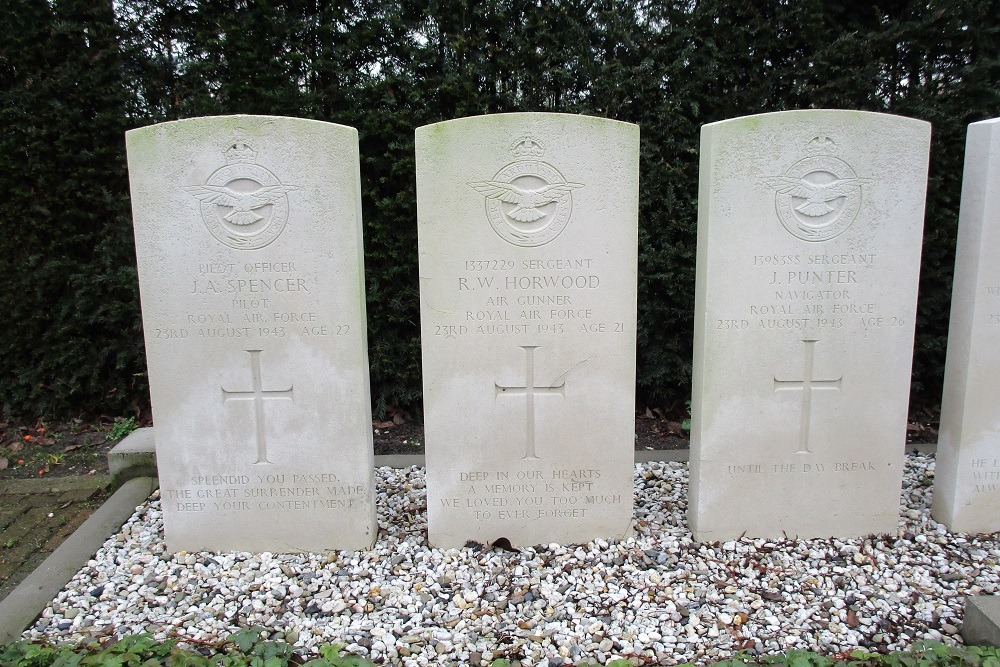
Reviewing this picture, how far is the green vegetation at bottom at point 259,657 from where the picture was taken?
227 centimetres

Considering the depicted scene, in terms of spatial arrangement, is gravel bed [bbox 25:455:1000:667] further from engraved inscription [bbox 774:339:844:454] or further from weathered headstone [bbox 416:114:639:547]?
engraved inscription [bbox 774:339:844:454]

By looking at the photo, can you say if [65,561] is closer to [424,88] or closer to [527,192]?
[527,192]

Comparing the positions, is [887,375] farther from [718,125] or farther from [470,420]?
[470,420]

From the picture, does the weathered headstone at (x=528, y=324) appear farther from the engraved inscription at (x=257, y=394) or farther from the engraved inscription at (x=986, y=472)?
the engraved inscription at (x=986, y=472)

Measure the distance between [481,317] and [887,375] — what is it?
2050 mm

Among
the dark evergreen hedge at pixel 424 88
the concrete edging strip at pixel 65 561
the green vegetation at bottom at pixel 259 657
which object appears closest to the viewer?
the green vegetation at bottom at pixel 259 657

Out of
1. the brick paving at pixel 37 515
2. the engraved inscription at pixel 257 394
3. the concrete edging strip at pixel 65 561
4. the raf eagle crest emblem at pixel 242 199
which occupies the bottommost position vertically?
the brick paving at pixel 37 515

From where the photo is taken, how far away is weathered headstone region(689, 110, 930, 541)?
2.97 meters

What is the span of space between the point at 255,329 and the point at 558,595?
1.88 metres

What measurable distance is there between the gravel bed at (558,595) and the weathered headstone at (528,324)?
0.87ft

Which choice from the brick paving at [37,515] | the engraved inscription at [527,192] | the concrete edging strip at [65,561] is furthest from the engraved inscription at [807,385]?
the brick paving at [37,515]

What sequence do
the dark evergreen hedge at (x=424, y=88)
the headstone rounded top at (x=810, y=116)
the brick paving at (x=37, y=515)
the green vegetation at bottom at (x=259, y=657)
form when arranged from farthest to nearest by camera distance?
the dark evergreen hedge at (x=424, y=88), the brick paving at (x=37, y=515), the headstone rounded top at (x=810, y=116), the green vegetation at bottom at (x=259, y=657)

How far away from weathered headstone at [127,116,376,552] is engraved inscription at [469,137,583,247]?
25.4 inches

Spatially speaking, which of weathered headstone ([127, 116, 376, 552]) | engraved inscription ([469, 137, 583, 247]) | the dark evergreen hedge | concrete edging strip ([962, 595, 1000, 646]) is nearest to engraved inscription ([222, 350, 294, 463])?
weathered headstone ([127, 116, 376, 552])
